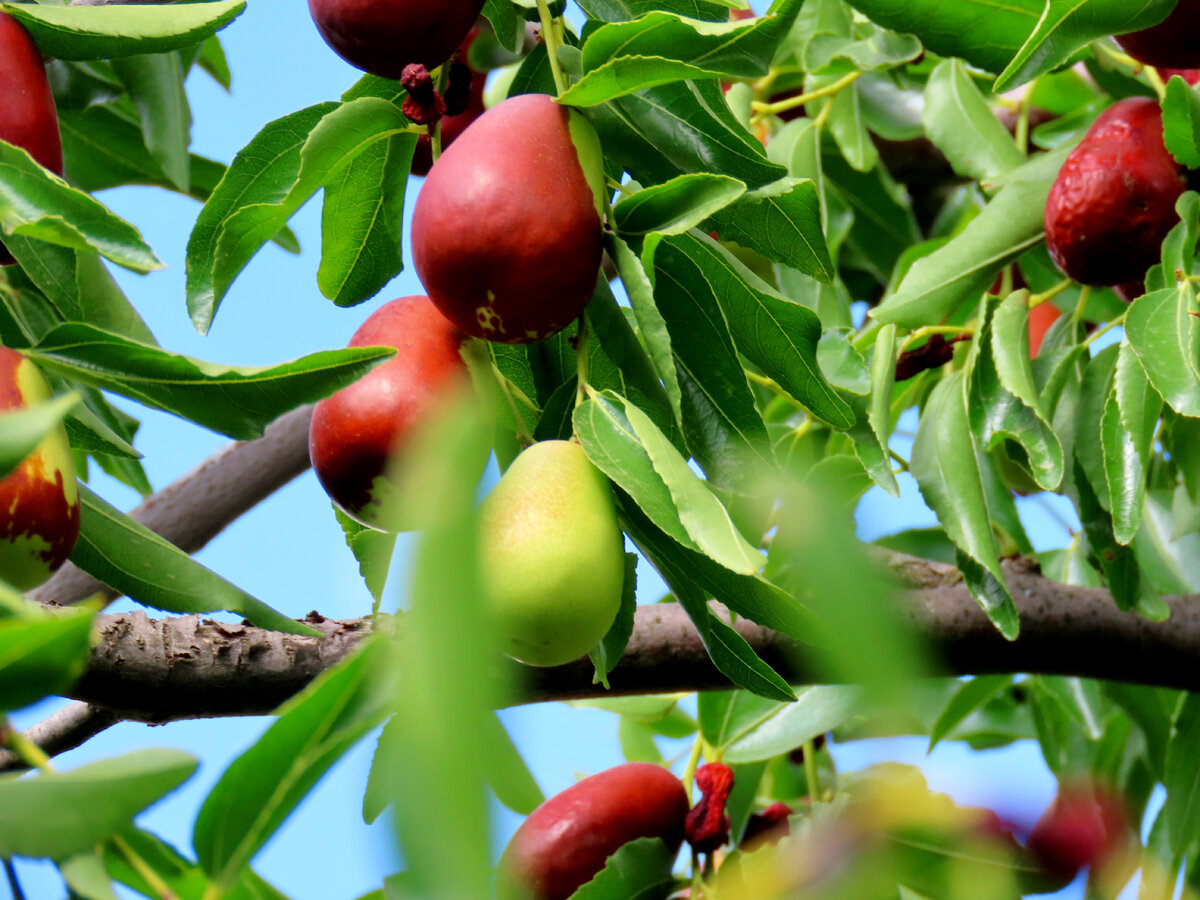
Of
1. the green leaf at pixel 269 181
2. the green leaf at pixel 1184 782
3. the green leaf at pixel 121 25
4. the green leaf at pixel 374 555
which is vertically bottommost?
the green leaf at pixel 1184 782

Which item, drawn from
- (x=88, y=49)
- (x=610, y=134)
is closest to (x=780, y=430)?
(x=610, y=134)

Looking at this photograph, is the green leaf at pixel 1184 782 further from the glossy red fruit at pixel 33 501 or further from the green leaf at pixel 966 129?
the glossy red fruit at pixel 33 501

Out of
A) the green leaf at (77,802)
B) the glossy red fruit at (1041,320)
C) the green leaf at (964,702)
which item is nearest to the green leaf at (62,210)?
the green leaf at (77,802)

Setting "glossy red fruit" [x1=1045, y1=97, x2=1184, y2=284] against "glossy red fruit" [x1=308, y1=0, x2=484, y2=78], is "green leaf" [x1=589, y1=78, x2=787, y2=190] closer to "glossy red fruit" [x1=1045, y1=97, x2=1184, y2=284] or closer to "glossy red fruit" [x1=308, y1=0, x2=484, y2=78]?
"glossy red fruit" [x1=308, y1=0, x2=484, y2=78]

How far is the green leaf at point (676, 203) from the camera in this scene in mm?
582

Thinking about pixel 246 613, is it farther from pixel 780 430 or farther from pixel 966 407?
pixel 780 430

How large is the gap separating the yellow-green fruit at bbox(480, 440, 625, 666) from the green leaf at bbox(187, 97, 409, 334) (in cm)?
21

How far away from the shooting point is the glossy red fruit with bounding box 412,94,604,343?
0.58 m

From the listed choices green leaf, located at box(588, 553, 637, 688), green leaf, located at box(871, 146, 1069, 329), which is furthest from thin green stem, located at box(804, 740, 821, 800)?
green leaf, located at box(588, 553, 637, 688)

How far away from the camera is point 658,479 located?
532 mm

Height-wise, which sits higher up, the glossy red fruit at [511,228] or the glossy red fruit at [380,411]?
the glossy red fruit at [511,228]

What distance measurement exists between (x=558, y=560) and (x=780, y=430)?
77 cm

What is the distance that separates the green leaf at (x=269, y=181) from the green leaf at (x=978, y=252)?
42cm

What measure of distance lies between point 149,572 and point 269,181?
0.22m
